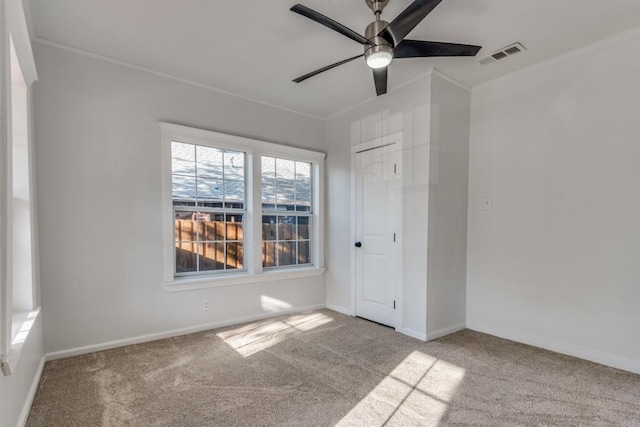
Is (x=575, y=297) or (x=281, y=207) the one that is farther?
(x=281, y=207)

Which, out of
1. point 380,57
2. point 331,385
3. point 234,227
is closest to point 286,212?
point 234,227

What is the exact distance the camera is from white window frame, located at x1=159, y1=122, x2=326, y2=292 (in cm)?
312

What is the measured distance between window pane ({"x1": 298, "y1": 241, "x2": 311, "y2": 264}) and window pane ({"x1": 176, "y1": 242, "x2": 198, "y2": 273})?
1.41 meters

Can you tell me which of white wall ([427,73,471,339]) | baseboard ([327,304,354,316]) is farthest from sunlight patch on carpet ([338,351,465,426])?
baseboard ([327,304,354,316])

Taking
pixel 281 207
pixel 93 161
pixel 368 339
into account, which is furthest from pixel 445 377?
pixel 93 161

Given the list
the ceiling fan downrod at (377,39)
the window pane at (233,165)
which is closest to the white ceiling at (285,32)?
the ceiling fan downrod at (377,39)

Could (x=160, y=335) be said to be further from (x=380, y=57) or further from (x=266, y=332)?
(x=380, y=57)

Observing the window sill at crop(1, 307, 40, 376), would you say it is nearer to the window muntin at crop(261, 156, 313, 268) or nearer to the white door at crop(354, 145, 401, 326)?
the window muntin at crop(261, 156, 313, 268)

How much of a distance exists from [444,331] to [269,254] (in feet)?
7.29

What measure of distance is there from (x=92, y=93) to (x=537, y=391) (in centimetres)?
429

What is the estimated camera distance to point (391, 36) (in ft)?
6.33

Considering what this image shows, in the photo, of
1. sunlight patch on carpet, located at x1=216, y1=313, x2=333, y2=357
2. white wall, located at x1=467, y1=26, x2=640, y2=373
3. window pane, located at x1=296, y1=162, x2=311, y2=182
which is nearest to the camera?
white wall, located at x1=467, y1=26, x2=640, y2=373

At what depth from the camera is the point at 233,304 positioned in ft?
11.6

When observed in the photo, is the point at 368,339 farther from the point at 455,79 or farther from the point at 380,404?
the point at 455,79
